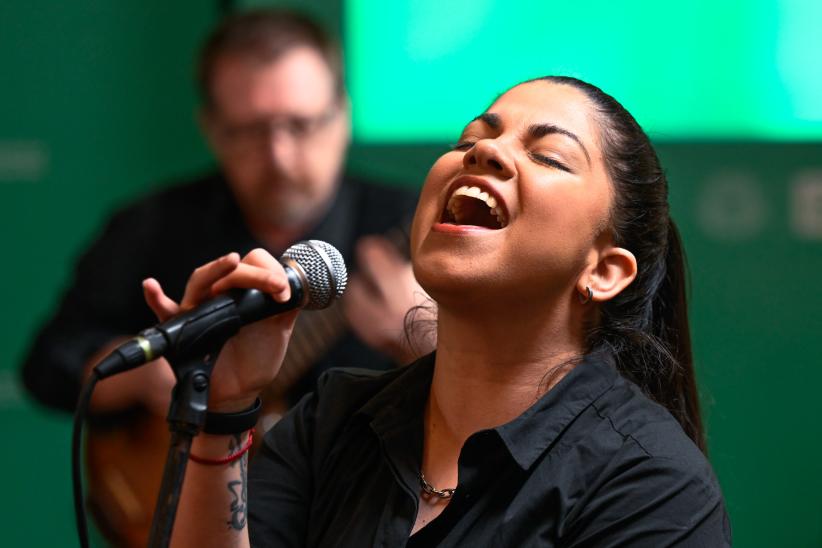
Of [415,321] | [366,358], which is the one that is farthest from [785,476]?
[415,321]

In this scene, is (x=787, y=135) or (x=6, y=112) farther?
(x=6, y=112)

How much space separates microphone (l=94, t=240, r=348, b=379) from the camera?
1130 mm

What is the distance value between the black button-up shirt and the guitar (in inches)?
41.6

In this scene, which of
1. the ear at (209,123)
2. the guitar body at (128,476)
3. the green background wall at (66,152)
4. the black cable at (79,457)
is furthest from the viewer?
the green background wall at (66,152)

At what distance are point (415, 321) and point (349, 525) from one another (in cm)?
47

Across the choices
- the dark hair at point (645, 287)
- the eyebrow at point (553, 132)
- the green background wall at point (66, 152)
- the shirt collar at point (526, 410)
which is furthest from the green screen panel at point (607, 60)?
the shirt collar at point (526, 410)

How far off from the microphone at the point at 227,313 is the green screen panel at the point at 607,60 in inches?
53.7

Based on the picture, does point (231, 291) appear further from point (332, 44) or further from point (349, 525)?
point (332, 44)

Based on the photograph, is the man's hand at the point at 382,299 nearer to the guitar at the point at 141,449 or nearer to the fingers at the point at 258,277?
the guitar at the point at 141,449

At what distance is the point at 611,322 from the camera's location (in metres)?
1.53

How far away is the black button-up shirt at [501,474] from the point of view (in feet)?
4.08

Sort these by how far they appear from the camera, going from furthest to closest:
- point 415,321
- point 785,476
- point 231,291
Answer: point 785,476 → point 415,321 → point 231,291

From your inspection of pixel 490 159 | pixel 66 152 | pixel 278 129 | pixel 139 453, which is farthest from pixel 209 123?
pixel 490 159

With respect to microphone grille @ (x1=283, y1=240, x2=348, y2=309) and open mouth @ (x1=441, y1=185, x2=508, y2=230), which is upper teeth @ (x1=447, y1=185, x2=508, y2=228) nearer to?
open mouth @ (x1=441, y1=185, x2=508, y2=230)
